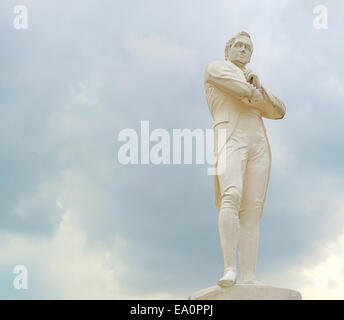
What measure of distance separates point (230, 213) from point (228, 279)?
0.95 meters

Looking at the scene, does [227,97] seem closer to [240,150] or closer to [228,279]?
[240,150]

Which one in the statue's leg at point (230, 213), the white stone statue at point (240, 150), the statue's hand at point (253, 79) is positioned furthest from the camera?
the statue's hand at point (253, 79)

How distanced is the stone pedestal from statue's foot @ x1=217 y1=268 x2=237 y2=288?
6cm

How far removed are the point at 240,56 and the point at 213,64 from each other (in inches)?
21.2

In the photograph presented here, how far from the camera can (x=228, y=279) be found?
909 cm

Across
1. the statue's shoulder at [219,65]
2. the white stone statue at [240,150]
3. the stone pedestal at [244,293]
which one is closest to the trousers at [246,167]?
the white stone statue at [240,150]

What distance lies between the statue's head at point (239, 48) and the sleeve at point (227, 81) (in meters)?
0.37

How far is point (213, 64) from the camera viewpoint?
10273mm

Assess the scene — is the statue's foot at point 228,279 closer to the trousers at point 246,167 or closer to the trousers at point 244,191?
the trousers at point 244,191

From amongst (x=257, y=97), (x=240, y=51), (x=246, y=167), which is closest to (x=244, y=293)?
(x=246, y=167)

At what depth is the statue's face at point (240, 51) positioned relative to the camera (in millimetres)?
10484
